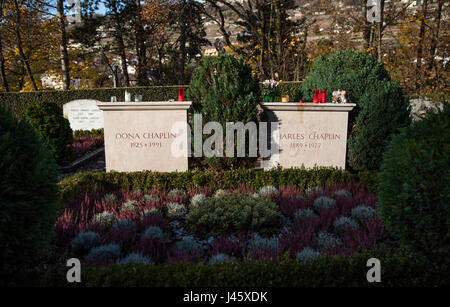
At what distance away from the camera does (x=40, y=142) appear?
129 inches

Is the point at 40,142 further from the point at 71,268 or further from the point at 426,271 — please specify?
the point at 426,271

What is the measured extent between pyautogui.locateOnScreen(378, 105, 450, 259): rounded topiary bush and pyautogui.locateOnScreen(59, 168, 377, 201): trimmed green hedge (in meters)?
2.76

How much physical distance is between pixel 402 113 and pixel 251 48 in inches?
838

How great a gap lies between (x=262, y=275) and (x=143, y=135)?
456 centimetres

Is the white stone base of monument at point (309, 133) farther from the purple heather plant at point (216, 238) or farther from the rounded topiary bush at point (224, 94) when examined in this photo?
the purple heather plant at point (216, 238)

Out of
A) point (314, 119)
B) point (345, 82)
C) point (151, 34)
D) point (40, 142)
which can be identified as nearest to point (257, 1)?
point (151, 34)

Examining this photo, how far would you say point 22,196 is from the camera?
2.88 metres

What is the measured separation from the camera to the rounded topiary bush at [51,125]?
8.52 m

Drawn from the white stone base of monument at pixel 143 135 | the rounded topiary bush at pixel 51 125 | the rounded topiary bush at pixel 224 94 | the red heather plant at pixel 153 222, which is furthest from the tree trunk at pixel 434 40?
the rounded topiary bush at pixel 51 125

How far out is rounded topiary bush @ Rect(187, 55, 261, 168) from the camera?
21.1 ft

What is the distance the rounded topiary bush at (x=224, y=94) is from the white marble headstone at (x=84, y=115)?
32.9 ft

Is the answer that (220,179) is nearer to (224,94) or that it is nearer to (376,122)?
(224,94)

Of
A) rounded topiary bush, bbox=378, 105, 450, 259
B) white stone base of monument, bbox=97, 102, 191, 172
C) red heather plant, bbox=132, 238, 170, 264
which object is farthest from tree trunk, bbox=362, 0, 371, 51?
red heather plant, bbox=132, 238, 170, 264

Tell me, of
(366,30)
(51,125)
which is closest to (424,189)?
(51,125)
